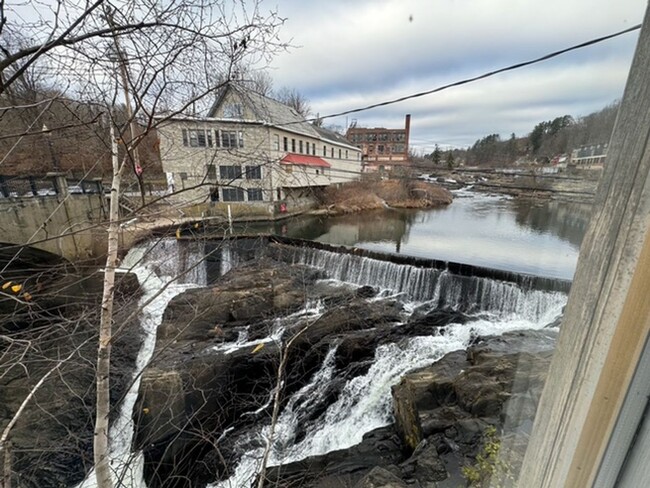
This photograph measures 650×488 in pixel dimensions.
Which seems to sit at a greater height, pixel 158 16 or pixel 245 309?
pixel 158 16

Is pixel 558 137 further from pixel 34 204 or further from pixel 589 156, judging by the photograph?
pixel 34 204

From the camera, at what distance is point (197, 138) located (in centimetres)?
313

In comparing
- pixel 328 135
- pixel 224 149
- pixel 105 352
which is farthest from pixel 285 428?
pixel 328 135

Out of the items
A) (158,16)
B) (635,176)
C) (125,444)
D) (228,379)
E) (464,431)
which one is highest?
(158,16)

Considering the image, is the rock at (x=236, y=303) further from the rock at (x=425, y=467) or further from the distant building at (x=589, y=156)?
the distant building at (x=589, y=156)

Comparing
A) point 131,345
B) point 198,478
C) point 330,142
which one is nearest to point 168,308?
point 131,345

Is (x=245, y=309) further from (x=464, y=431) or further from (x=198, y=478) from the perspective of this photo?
(x=464, y=431)

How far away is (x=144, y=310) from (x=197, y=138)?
17.4 feet

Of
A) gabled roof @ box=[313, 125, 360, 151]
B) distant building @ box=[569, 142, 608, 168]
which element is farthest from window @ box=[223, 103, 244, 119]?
gabled roof @ box=[313, 125, 360, 151]

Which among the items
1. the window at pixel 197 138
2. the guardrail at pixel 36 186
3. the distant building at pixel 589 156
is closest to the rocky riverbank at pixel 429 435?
the distant building at pixel 589 156

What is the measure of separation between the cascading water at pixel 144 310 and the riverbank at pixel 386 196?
1208 cm

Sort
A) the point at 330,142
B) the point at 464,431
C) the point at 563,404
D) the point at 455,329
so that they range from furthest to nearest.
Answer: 1. the point at 330,142
2. the point at 455,329
3. the point at 464,431
4. the point at 563,404

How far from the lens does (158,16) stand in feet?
6.54

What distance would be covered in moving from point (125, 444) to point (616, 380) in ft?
19.3
